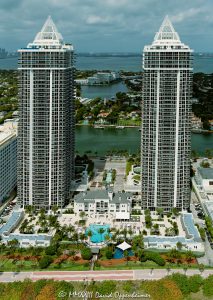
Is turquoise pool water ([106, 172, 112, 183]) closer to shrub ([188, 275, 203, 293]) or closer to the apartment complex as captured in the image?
the apartment complex

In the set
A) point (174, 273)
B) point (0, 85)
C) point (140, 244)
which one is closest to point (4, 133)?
point (140, 244)

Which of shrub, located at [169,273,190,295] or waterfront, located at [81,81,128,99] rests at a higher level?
waterfront, located at [81,81,128,99]

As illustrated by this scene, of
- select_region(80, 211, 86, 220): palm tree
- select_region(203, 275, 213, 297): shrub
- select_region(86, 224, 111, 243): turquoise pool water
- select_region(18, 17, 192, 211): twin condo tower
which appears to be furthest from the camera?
select_region(80, 211, 86, 220): palm tree

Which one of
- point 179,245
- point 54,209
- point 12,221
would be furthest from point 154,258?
point 12,221

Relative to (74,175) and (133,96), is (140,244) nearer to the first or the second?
(74,175)

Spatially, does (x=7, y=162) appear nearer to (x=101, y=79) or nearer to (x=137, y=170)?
(x=137, y=170)

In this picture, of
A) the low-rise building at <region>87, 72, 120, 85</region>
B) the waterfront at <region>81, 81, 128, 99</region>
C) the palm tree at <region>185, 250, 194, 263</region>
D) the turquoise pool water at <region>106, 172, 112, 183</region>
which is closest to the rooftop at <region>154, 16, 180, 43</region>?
the turquoise pool water at <region>106, 172, 112, 183</region>

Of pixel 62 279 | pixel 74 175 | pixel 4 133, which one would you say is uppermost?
pixel 4 133
